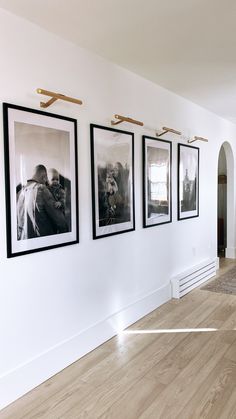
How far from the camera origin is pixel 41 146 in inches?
90.3

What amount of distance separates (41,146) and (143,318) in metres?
2.06

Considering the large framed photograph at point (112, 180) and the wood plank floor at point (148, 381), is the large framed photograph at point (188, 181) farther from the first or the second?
the wood plank floor at point (148, 381)

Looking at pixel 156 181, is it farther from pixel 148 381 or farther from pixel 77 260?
pixel 148 381

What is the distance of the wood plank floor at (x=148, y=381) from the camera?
80.4 inches

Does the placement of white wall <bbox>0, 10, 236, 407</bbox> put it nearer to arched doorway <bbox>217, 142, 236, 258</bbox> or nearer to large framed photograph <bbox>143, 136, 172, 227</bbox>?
large framed photograph <bbox>143, 136, 172, 227</bbox>

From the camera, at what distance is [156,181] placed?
3.67 m

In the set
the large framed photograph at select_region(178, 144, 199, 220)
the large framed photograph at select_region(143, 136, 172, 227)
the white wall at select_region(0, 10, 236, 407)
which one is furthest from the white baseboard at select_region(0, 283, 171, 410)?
the large framed photograph at select_region(178, 144, 199, 220)

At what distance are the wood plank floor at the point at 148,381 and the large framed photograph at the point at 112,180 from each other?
99 centimetres

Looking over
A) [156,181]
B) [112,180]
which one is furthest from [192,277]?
[112,180]

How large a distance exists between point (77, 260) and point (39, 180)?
0.73m

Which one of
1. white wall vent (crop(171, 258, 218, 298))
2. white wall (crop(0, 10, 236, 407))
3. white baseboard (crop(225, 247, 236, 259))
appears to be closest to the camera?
white wall (crop(0, 10, 236, 407))

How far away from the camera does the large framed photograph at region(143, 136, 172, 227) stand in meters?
3.49

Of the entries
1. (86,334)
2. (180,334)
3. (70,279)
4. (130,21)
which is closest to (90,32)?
(130,21)

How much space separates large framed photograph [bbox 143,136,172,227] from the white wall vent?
75cm
